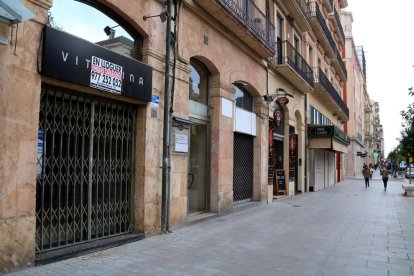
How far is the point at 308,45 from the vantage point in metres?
21.6

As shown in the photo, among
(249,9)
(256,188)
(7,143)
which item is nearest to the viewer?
(7,143)

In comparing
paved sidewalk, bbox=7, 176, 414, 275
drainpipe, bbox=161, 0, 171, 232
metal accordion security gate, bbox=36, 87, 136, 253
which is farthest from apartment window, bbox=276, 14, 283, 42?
metal accordion security gate, bbox=36, 87, 136, 253

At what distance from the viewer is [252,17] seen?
12.5m

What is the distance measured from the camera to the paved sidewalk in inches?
209

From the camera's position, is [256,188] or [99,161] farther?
[256,188]

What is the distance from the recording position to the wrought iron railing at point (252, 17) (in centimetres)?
1071

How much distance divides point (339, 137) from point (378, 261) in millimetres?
16747

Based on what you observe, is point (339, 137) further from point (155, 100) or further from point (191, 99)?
point (155, 100)

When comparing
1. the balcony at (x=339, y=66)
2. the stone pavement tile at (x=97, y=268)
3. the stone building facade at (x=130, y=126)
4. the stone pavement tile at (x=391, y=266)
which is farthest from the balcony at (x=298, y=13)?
the stone pavement tile at (x=97, y=268)

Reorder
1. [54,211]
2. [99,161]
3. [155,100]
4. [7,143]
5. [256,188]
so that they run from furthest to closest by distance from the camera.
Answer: [256,188], [155,100], [99,161], [54,211], [7,143]

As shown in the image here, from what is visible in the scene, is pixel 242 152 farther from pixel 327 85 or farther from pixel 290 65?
pixel 327 85

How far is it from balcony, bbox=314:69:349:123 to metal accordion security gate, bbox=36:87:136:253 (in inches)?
673

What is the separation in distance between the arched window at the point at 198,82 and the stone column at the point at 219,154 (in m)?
0.21

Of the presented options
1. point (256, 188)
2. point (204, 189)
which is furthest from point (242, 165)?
point (204, 189)
